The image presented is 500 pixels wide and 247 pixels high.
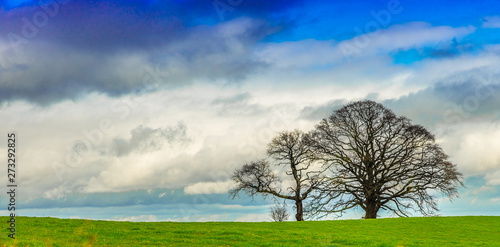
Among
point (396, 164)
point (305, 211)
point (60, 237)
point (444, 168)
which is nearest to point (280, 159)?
point (305, 211)

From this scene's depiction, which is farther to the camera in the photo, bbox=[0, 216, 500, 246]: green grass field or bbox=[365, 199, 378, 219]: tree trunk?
bbox=[365, 199, 378, 219]: tree trunk

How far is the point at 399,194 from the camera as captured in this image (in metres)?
42.1

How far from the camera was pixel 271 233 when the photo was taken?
2636cm

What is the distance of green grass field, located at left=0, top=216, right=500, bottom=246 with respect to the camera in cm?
2208

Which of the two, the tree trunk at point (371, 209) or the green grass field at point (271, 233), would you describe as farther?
the tree trunk at point (371, 209)

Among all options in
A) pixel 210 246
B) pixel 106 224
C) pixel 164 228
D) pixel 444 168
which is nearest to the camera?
pixel 210 246

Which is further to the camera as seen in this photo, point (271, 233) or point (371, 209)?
point (371, 209)

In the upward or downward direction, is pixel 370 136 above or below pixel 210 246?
above

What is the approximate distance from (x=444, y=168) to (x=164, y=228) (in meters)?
26.1

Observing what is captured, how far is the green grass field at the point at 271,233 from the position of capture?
2208 cm

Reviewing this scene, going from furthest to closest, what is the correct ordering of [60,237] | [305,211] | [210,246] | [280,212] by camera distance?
[280,212]
[305,211]
[60,237]
[210,246]

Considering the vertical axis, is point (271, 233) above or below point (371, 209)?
below

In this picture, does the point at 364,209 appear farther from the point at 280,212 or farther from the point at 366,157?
the point at 280,212

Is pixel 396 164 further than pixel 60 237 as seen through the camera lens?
Yes
